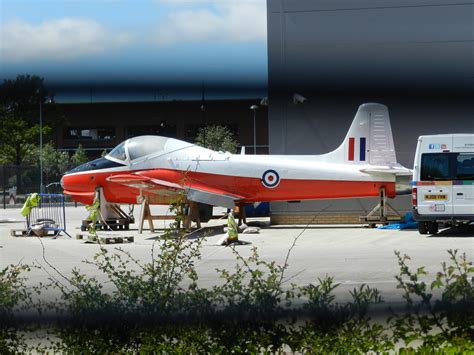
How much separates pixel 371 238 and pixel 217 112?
2005cm

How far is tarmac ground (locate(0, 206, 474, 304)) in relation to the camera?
496 inches

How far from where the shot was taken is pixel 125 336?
392 cm

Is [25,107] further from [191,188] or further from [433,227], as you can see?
[191,188]

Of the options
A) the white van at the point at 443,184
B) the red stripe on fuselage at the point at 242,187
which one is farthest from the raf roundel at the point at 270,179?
the white van at the point at 443,184

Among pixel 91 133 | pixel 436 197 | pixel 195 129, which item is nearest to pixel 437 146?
pixel 436 197

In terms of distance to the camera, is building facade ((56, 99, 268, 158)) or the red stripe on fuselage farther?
the red stripe on fuselage

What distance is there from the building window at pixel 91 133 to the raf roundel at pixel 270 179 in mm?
22640

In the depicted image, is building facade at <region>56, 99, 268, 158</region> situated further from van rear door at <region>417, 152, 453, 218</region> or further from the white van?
van rear door at <region>417, 152, 453, 218</region>

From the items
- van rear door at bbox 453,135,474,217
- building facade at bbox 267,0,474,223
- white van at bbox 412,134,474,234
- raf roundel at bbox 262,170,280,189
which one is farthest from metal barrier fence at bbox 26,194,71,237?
building facade at bbox 267,0,474,223

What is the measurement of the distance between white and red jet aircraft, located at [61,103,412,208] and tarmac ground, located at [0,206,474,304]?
1.14m

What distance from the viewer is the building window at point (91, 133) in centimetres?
189

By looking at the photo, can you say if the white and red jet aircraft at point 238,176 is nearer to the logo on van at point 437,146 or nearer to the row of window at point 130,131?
the logo on van at point 437,146

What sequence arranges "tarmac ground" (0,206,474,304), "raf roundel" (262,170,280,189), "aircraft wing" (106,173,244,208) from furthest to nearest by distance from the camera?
1. "raf roundel" (262,170,280,189)
2. "aircraft wing" (106,173,244,208)
3. "tarmac ground" (0,206,474,304)

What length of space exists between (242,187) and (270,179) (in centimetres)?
107
